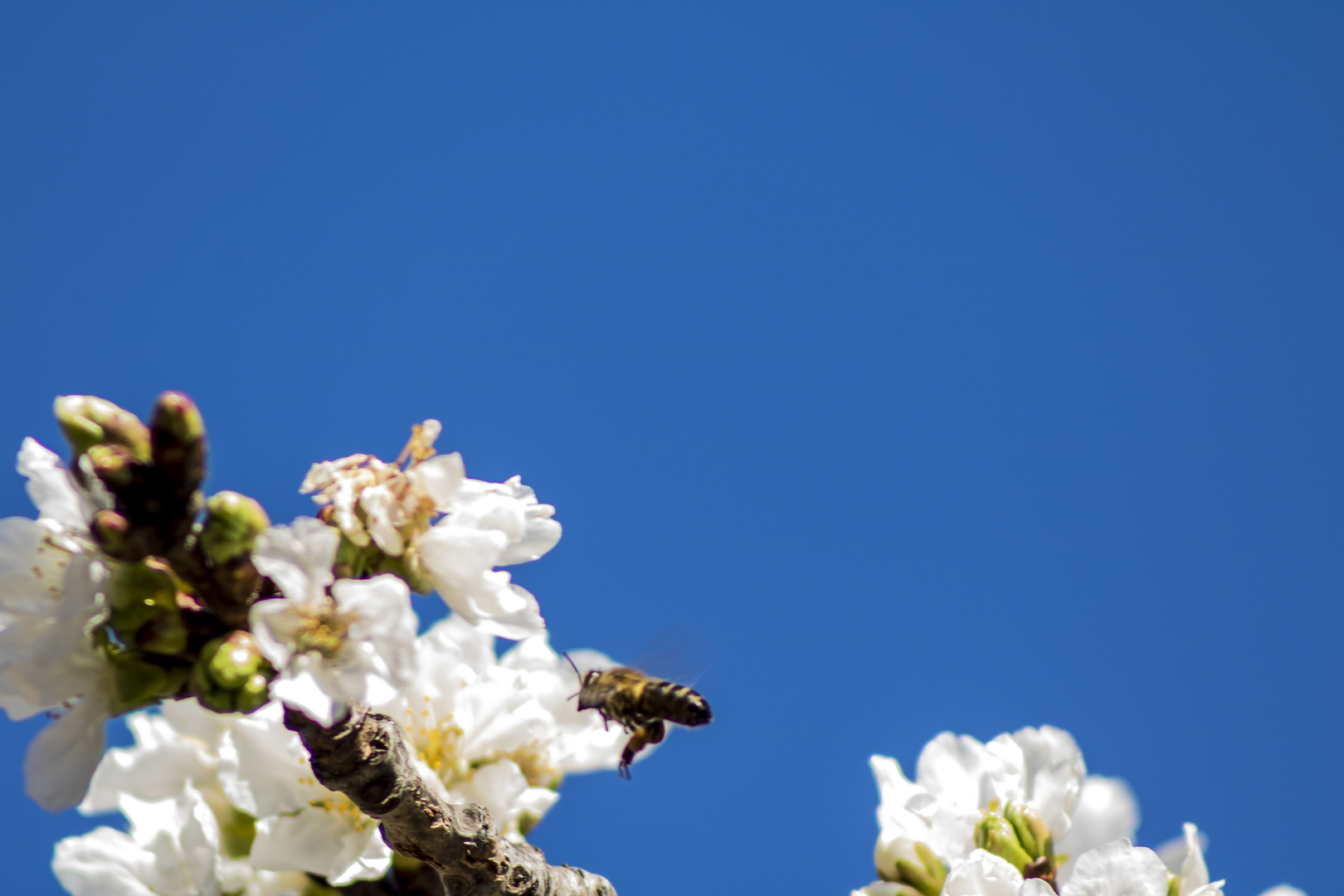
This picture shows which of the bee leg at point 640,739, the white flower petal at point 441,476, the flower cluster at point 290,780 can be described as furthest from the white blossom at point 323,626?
the flower cluster at point 290,780

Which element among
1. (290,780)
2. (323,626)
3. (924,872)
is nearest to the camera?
(323,626)

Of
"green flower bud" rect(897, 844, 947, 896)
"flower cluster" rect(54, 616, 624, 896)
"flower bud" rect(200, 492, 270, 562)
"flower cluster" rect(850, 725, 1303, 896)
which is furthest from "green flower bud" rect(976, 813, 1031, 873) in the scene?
"flower bud" rect(200, 492, 270, 562)

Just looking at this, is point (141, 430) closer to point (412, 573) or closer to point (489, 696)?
point (412, 573)

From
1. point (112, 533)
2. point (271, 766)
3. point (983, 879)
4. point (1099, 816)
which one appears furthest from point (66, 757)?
point (1099, 816)

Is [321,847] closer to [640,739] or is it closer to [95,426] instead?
[640,739]

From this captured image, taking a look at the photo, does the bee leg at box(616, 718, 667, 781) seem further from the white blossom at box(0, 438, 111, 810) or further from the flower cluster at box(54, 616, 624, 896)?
the white blossom at box(0, 438, 111, 810)
